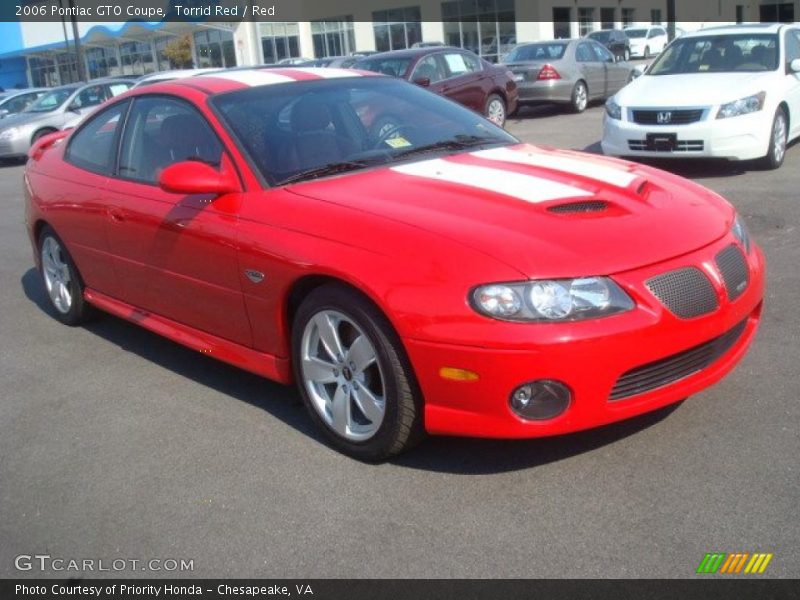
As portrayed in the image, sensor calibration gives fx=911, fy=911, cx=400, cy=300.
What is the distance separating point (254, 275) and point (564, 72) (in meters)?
14.3

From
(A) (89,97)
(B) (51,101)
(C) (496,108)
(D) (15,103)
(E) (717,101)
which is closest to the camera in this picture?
(E) (717,101)

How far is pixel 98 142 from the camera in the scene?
A: 5.41m

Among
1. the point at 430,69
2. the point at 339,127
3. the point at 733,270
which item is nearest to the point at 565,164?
the point at 733,270

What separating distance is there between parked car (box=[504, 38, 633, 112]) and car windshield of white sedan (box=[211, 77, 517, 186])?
41.3 ft

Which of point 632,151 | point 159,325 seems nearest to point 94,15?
point 632,151

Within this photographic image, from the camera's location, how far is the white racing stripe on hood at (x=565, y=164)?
162 inches

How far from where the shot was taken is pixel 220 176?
413cm

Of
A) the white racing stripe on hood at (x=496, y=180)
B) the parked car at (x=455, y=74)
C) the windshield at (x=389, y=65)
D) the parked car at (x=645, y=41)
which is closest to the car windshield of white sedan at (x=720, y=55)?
the parked car at (x=455, y=74)

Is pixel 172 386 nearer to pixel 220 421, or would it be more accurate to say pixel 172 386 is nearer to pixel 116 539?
pixel 220 421

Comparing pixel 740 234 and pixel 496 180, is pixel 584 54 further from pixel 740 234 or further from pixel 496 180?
pixel 496 180

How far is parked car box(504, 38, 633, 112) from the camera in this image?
56.0ft

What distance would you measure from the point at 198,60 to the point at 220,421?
46.7m

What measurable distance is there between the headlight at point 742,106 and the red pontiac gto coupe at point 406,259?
518cm

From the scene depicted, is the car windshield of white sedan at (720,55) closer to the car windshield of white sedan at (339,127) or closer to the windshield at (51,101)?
the car windshield of white sedan at (339,127)
